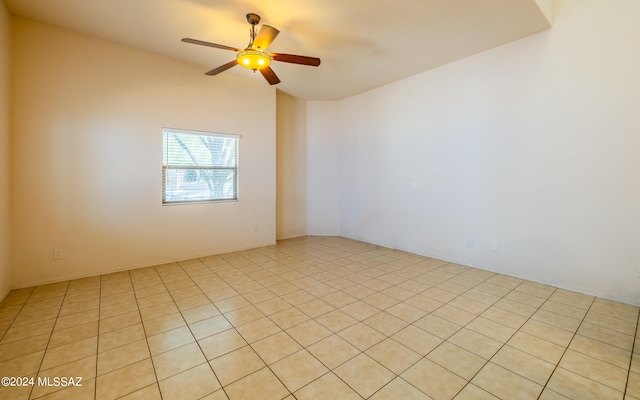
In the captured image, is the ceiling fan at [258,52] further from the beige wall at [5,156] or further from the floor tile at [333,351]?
the floor tile at [333,351]

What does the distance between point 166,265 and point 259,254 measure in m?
1.36

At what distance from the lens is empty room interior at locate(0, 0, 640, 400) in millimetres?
1857

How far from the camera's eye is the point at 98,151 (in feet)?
11.2

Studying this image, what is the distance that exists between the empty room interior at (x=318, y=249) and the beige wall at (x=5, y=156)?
0.12 feet

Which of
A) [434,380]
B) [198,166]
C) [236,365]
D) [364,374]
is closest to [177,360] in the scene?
[236,365]

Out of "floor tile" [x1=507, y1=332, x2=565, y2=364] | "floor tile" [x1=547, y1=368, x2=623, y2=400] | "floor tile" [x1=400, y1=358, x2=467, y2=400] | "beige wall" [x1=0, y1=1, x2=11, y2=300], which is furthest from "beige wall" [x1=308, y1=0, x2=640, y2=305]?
"beige wall" [x1=0, y1=1, x2=11, y2=300]

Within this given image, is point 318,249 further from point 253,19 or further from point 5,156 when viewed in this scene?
point 5,156

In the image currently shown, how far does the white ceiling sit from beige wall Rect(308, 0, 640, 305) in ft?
1.37

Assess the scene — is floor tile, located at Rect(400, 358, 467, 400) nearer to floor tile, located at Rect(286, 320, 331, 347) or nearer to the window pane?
floor tile, located at Rect(286, 320, 331, 347)

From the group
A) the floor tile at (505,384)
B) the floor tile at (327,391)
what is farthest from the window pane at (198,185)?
the floor tile at (505,384)

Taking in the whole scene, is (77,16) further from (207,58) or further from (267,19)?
(267,19)

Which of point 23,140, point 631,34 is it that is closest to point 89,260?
point 23,140

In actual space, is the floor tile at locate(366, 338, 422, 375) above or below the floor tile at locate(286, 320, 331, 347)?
below

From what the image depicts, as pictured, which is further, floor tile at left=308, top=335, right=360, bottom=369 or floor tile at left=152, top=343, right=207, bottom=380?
floor tile at left=308, top=335, right=360, bottom=369
